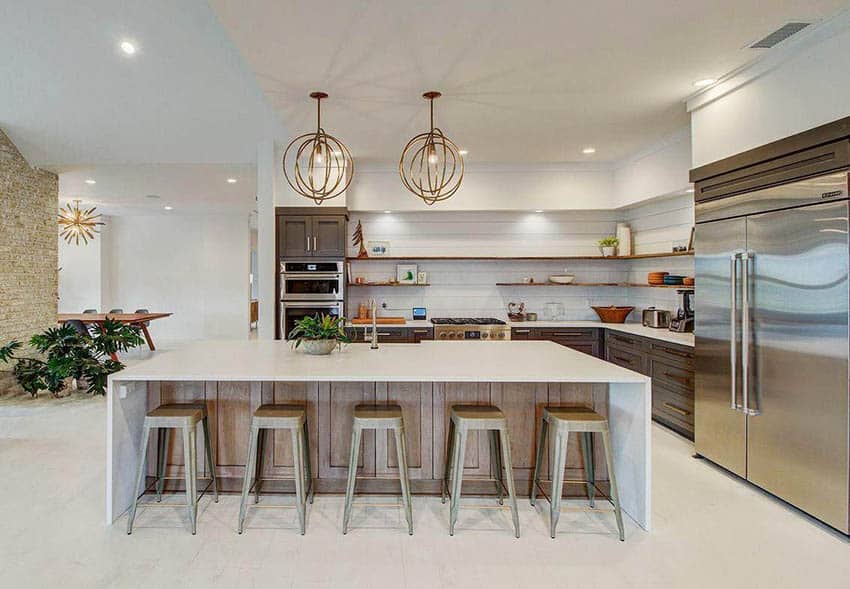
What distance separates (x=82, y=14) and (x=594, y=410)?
551cm

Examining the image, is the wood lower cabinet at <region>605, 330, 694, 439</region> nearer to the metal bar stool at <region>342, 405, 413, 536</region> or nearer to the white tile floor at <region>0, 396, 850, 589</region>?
the white tile floor at <region>0, 396, 850, 589</region>

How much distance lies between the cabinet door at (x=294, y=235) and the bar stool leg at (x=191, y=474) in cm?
312

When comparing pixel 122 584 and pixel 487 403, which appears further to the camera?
pixel 487 403

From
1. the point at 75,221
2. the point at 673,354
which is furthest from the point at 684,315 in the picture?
the point at 75,221

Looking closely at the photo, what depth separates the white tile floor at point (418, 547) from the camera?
2.32 m

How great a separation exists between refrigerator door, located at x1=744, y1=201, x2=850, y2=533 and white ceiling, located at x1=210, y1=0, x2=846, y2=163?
1159 millimetres

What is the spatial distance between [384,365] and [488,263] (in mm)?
3737

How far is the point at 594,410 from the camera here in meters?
3.19

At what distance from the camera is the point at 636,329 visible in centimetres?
533

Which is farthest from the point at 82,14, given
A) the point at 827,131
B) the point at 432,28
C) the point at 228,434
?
the point at 827,131

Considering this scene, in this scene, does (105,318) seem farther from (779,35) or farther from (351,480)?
(779,35)

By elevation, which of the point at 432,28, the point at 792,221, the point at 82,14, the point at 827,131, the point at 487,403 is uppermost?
the point at 82,14

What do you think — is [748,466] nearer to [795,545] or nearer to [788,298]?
[795,545]

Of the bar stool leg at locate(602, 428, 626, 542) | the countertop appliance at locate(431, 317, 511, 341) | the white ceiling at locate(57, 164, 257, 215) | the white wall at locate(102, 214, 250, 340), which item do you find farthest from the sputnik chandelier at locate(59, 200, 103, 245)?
the bar stool leg at locate(602, 428, 626, 542)
